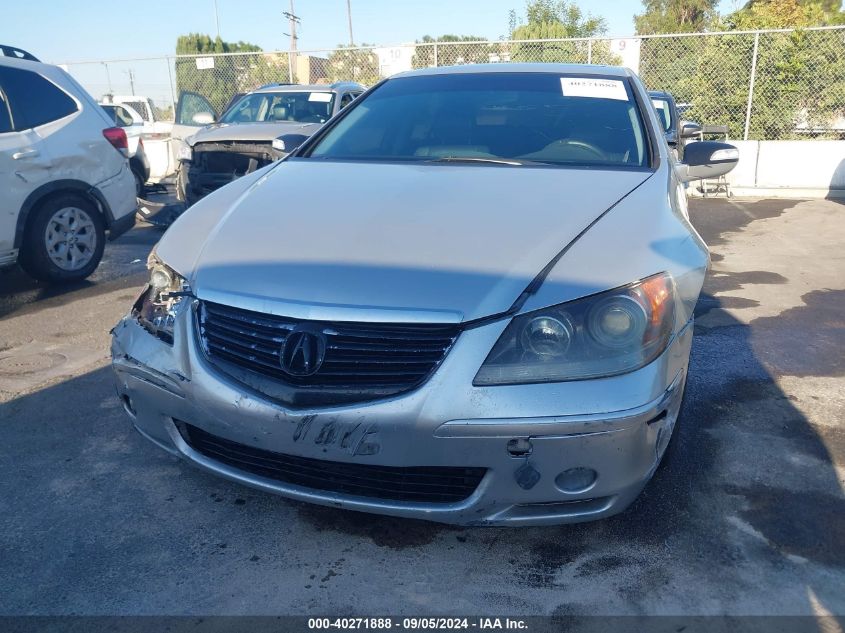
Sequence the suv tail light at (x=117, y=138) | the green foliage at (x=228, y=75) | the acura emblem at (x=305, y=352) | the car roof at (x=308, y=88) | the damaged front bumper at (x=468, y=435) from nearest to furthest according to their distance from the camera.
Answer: the damaged front bumper at (x=468, y=435), the acura emblem at (x=305, y=352), the suv tail light at (x=117, y=138), the car roof at (x=308, y=88), the green foliage at (x=228, y=75)

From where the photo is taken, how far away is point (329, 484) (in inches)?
92.4

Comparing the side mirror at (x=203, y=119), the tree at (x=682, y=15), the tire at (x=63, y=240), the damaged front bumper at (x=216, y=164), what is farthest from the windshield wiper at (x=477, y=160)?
the tree at (x=682, y=15)

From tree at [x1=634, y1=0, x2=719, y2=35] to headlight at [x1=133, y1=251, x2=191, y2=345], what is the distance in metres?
41.3

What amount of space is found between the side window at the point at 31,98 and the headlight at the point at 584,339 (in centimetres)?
483

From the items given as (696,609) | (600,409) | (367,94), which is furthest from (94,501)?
(367,94)

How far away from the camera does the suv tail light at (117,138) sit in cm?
614

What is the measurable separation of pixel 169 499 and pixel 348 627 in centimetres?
101

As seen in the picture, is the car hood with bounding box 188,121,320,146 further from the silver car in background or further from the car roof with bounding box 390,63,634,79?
the silver car in background

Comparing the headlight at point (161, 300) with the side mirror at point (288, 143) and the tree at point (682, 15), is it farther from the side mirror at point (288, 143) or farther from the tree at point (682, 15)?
the tree at point (682, 15)

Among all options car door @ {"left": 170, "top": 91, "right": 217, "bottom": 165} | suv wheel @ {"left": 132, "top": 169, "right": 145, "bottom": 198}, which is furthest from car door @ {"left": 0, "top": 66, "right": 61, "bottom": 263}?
car door @ {"left": 170, "top": 91, "right": 217, "bottom": 165}

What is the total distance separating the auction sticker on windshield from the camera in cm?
371

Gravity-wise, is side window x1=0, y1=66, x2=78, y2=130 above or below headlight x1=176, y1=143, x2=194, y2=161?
above

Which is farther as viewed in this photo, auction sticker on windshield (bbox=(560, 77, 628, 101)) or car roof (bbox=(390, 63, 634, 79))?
car roof (bbox=(390, 63, 634, 79))

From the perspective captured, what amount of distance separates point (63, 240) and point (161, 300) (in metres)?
3.75
